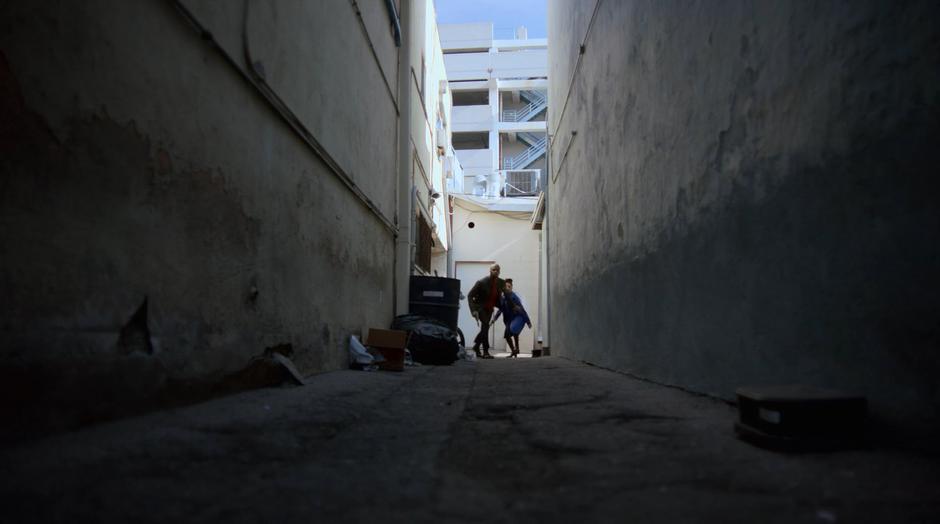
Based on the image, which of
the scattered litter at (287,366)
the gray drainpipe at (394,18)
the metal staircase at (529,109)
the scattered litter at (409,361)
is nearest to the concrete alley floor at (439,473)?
the scattered litter at (287,366)

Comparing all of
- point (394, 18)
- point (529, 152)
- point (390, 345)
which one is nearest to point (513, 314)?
point (394, 18)

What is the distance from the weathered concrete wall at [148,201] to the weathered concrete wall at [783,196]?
216 cm

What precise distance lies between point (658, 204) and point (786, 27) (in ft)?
5.11

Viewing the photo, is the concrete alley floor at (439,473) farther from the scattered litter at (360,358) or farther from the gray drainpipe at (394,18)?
the gray drainpipe at (394,18)

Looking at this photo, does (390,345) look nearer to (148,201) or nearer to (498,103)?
(148,201)

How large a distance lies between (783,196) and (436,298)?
582cm

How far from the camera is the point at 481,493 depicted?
136 cm

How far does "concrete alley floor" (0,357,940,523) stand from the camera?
1198 millimetres

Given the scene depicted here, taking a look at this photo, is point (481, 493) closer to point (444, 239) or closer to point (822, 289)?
point (822, 289)

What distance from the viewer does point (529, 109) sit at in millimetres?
27656

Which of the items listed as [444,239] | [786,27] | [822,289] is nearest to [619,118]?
[786,27]

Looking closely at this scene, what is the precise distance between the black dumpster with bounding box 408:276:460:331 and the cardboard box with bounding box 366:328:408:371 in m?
2.93

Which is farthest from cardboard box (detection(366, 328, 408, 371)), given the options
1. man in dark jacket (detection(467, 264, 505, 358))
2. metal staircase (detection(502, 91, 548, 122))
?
metal staircase (detection(502, 91, 548, 122))

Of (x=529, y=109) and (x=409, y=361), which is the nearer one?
(x=409, y=361)
